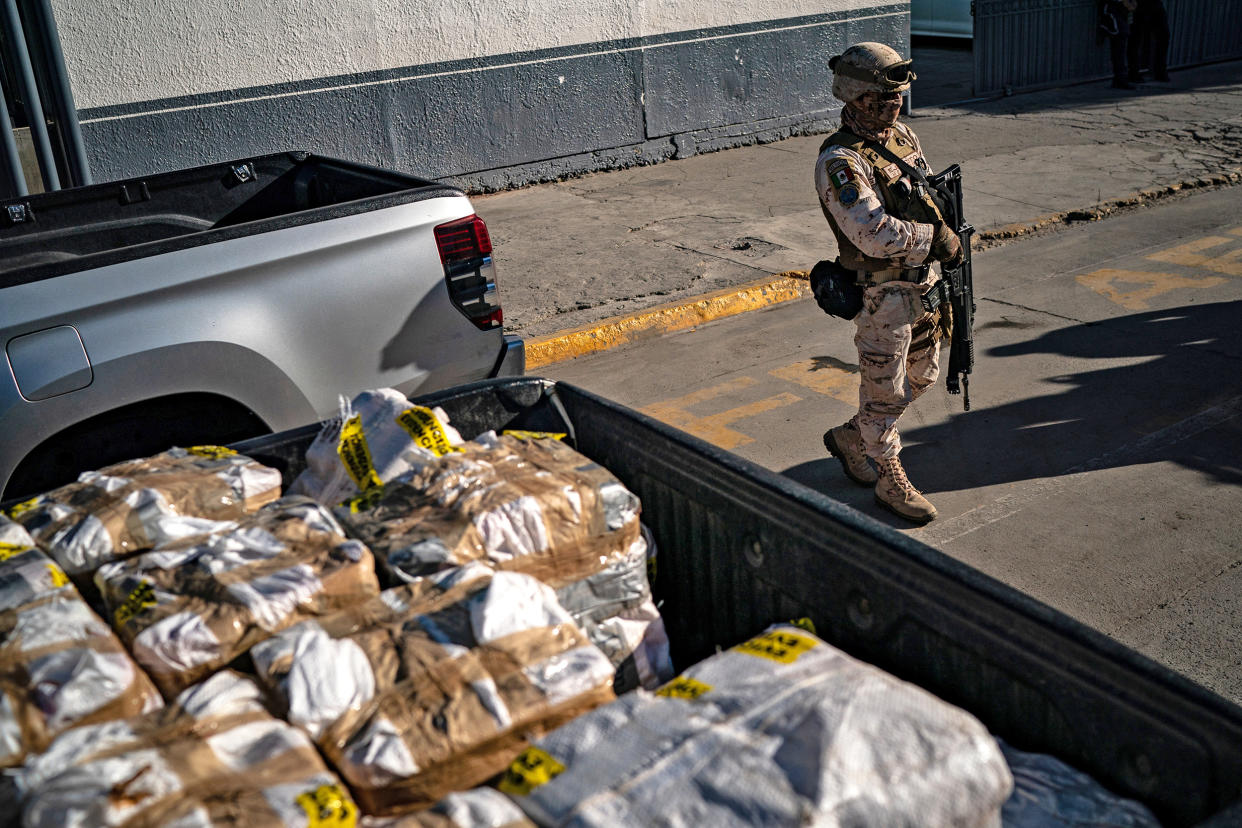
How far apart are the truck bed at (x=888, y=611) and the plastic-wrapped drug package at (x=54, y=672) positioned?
3.01ft

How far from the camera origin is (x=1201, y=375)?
6152 mm

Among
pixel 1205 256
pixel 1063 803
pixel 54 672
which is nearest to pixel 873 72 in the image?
pixel 1063 803

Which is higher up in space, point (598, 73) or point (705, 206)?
point (598, 73)

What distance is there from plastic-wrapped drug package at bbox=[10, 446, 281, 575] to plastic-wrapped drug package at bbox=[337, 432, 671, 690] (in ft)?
1.07

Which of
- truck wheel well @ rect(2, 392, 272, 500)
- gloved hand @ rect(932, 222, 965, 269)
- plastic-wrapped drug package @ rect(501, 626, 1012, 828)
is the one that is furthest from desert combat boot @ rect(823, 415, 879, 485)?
plastic-wrapped drug package @ rect(501, 626, 1012, 828)

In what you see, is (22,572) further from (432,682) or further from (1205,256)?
(1205,256)

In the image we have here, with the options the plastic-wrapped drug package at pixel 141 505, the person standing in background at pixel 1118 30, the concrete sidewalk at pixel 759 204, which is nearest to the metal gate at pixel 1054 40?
the person standing in background at pixel 1118 30

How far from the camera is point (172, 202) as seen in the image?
539 centimetres

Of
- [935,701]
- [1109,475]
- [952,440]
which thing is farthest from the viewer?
[952,440]

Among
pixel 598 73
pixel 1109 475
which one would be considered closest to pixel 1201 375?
pixel 1109 475

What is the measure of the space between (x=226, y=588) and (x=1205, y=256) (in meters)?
8.14

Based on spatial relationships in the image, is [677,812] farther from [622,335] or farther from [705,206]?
[705,206]

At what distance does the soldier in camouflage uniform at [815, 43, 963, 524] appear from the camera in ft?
14.2

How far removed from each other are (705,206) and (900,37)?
4711 millimetres
